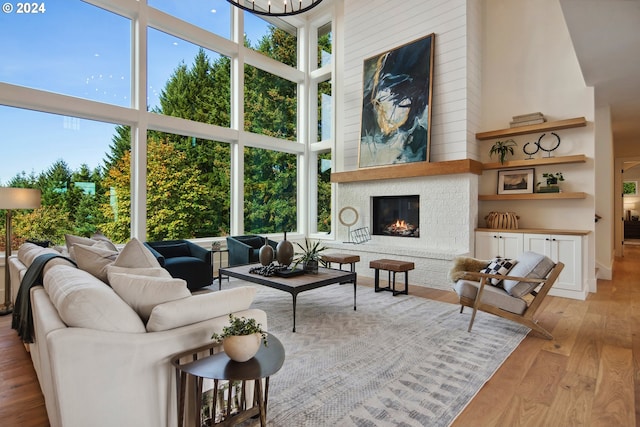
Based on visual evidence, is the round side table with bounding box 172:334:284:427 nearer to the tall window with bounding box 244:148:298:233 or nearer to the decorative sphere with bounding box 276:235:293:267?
the decorative sphere with bounding box 276:235:293:267

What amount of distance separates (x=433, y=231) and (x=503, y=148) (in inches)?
65.8

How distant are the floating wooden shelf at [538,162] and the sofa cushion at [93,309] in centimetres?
540

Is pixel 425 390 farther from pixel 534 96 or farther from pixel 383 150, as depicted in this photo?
pixel 534 96

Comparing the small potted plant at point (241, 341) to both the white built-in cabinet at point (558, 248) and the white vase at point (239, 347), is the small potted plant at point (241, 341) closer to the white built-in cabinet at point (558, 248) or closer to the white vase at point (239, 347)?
the white vase at point (239, 347)

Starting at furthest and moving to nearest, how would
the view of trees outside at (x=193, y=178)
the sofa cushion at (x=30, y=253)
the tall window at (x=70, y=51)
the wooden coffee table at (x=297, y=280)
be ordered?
the view of trees outside at (x=193, y=178) < the tall window at (x=70, y=51) < the wooden coffee table at (x=297, y=280) < the sofa cushion at (x=30, y=253)

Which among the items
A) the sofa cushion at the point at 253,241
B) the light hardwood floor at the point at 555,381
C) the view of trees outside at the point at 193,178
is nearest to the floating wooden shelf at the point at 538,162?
the light hardwood floor at the point at 555,381

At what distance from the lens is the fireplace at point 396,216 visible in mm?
5992

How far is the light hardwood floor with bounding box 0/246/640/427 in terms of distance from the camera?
198 centimetres

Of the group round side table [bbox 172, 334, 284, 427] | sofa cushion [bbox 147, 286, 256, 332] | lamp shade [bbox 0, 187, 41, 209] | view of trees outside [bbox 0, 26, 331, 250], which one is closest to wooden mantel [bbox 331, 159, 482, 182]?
view of trees outside [bbox 0, 26, 331, 250]

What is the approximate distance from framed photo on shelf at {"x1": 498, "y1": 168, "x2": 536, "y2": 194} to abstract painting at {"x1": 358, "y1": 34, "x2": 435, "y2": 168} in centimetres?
127

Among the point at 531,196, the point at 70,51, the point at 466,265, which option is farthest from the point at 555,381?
the point at 70,51

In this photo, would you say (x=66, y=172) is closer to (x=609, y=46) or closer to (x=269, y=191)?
(x=269, y=191)

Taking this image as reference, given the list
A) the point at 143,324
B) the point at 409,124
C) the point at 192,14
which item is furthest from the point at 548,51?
the point at 143,324

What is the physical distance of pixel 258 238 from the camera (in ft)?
19.9
